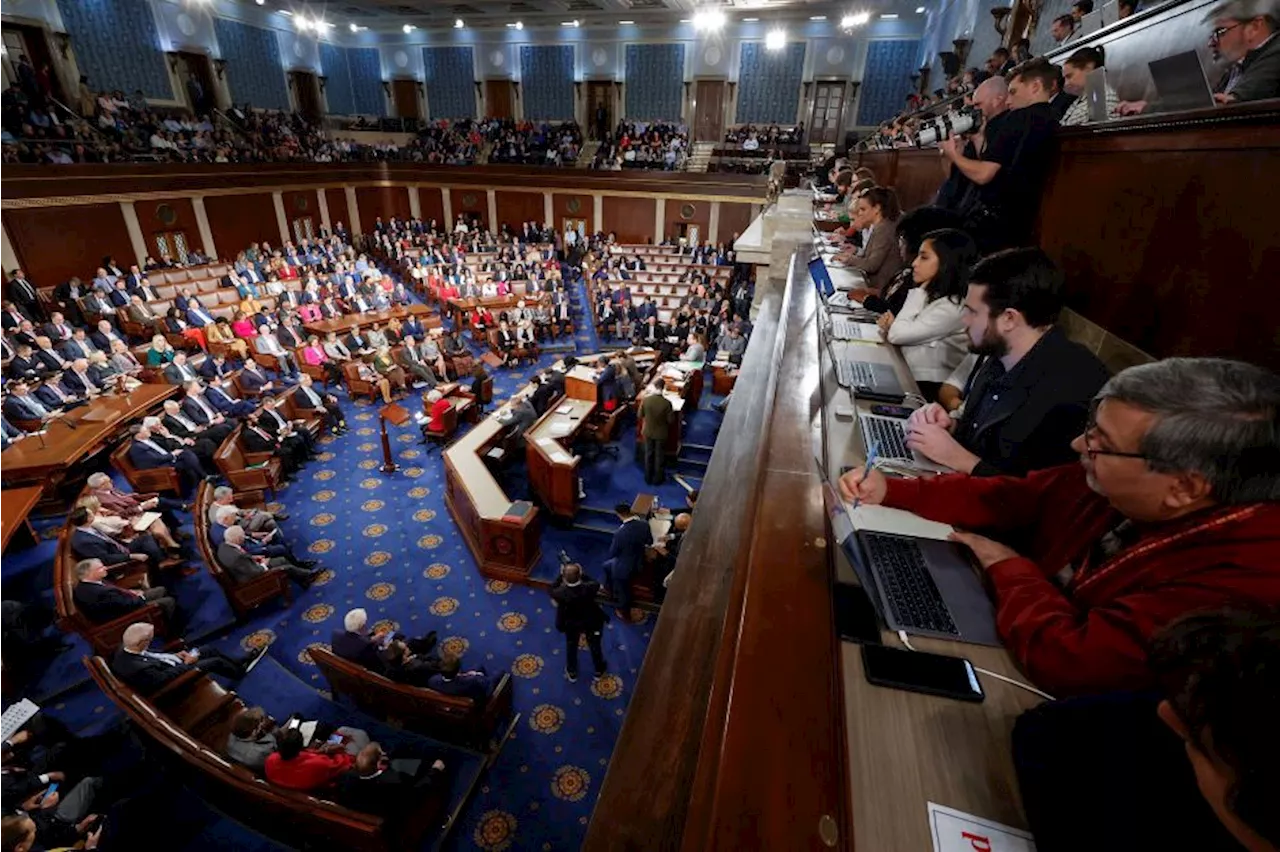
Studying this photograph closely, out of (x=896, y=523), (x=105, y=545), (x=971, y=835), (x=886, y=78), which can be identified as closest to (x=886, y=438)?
(x=896, y=523)

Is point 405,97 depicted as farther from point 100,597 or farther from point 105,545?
point 100,597

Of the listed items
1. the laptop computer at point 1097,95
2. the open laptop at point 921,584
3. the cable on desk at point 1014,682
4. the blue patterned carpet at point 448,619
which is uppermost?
the laptop computer at point 1097,95

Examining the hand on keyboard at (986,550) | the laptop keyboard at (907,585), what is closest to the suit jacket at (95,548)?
the laptop keyboard at (907,585)

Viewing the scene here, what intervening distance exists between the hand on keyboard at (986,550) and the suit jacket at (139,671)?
16.2 feet

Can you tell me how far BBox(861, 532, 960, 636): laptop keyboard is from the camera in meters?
1.33

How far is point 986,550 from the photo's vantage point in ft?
4.65

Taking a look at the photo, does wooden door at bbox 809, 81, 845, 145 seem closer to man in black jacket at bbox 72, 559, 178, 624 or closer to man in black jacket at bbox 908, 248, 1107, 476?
man in black jacket at bbox 908, 248, 1107, 476

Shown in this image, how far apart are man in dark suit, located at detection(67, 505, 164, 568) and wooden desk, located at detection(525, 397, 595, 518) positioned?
371 cm

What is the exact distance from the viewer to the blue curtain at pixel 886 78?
1820 cm

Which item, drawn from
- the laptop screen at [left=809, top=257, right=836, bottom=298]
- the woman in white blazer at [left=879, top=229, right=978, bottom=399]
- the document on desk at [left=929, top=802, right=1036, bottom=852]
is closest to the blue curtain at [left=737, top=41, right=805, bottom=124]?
the laptop screen at [left=809, top=257, right=836, bottom=298]

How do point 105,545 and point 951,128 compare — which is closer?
point 951,128

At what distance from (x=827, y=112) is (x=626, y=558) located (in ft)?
66.3

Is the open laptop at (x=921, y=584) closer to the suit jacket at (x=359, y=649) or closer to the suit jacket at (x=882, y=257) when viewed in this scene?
the suit jacket at (x=882, y=257)

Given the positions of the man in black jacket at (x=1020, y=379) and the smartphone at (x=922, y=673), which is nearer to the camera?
the smartphone at (x=922, y=673)
